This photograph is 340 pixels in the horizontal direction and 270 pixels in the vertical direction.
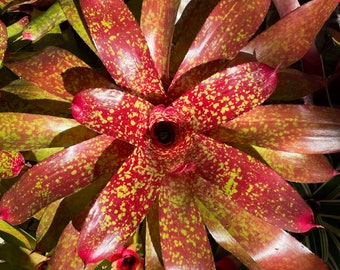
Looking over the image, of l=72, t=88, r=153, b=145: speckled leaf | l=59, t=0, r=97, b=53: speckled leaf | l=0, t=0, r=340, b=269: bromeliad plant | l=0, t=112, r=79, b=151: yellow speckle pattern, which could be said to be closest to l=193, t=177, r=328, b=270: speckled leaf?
l=0, t=0, r=340, b=269: bromeliad plant

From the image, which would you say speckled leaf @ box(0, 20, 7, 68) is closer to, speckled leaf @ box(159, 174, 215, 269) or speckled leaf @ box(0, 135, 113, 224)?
speckled leaf @ box(0, 135, 113, 224)

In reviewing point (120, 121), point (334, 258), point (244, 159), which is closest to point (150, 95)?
point (120, 121)

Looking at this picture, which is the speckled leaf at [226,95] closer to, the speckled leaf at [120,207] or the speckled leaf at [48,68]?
the speckled leaf at [120,207]

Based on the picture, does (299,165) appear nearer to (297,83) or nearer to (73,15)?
(297,83)

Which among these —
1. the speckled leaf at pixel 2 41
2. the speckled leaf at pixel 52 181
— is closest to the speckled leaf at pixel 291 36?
the speckled leaf at pixel 52 181

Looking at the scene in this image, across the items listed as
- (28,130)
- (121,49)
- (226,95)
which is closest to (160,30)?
(121,49)
